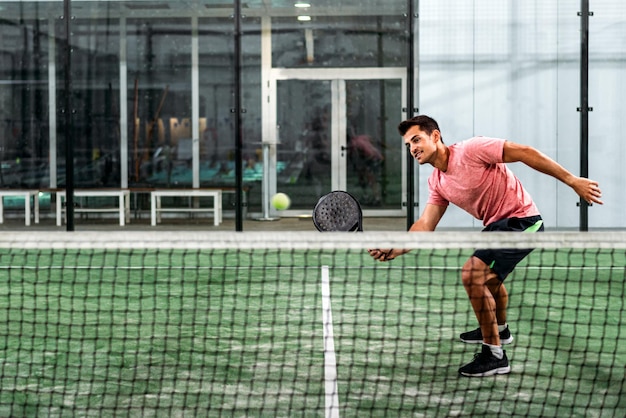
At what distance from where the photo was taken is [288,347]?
Result: 5.79 m

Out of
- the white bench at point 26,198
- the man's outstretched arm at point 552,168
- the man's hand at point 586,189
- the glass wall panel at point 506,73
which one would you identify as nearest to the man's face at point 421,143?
the man's outstretched arm at point 552,168

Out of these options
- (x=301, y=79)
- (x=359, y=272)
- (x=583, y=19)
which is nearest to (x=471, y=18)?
(x=583, y=19)

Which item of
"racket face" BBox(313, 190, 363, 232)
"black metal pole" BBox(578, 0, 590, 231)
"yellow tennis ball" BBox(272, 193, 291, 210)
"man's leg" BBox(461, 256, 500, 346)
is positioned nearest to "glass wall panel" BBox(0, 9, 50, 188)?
"yellow tennis ball" BBox(272, 193, 291, 210)

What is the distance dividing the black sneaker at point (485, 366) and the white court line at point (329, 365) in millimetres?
662

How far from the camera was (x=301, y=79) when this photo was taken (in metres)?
13.4

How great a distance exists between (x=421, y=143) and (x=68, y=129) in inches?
320

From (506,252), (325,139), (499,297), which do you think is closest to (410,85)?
(325,139)

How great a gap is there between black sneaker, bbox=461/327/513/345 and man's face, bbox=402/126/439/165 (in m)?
1.24

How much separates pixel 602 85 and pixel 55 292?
704 centimetres

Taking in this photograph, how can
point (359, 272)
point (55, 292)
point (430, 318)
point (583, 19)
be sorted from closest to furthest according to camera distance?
point (430, 318), point (55, 292), point (359, 272), point (583, 19)

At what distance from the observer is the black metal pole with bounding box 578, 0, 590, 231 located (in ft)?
39.1

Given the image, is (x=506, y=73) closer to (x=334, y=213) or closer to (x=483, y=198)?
(x=483, y=198)

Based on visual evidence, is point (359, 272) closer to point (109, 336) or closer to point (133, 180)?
point (109, 336)

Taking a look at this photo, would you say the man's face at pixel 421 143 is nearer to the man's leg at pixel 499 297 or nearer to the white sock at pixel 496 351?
the man's leg at pixel 499 297
